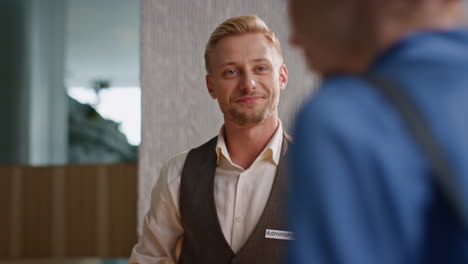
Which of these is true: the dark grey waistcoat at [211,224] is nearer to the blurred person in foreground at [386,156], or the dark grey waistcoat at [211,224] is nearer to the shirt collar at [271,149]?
the shirt collar at [271,149]

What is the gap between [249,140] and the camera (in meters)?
1.49

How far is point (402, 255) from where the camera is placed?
0.42 m

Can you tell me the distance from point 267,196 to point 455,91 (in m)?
1.03

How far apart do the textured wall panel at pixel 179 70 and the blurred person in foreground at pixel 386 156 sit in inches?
54.0

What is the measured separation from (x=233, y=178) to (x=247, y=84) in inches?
9.0

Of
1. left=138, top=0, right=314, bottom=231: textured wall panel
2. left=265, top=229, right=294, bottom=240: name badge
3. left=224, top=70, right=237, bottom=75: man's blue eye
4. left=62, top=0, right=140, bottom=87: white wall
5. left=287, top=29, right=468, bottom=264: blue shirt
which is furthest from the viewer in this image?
left=62, top=0, right=140, bottom=87: white wall

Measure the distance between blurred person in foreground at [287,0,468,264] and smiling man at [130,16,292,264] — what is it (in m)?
0.94

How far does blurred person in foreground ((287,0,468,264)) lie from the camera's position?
0.41 m

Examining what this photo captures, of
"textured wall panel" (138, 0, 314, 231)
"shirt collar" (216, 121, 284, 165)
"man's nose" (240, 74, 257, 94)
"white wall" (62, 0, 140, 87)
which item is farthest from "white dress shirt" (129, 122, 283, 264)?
"white wall" (62, 0, 140, 87)

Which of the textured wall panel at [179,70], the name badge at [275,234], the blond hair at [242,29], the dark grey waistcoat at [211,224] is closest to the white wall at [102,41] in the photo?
the textured wall panel at [179,70]

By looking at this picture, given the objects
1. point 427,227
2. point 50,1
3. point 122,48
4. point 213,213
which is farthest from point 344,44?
point 122,48

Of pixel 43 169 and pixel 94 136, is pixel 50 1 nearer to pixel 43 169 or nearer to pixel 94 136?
pixel 94 136

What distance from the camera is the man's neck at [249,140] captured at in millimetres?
1484

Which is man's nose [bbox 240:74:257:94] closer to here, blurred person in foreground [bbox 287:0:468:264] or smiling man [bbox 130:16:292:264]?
smiling man [bbox 130:16:292:264]
